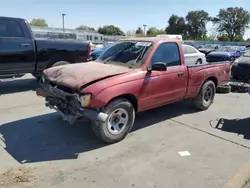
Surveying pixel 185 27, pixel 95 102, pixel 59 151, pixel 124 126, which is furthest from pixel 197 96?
pixel 185 27

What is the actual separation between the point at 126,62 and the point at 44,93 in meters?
1.68

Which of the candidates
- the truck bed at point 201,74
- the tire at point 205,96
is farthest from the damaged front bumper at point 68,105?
the tire at point 205,96

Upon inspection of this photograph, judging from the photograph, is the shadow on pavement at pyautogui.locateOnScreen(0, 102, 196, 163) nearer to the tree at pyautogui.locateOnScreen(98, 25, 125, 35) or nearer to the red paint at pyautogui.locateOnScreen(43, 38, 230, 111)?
the red paint at pyautogui.locateOnScreen(43, 38, 230, 111)

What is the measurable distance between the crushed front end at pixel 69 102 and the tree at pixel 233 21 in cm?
8618

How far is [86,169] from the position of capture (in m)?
3.58

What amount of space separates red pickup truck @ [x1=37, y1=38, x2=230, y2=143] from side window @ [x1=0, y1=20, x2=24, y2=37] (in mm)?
3421

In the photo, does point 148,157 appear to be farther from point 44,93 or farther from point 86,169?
point 44,93

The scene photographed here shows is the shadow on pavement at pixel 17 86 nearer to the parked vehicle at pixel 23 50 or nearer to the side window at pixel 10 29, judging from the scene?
the parked vehicle at pixel 23 50

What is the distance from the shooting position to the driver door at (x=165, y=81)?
4781 mm

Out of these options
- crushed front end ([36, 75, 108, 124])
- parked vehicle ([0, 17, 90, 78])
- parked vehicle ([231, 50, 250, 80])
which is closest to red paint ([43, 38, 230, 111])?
crushed front end ([36, 75, 108, 124])

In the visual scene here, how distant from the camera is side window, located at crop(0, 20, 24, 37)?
748 cm

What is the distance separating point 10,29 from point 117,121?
5.12 metres

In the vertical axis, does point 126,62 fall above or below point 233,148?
above

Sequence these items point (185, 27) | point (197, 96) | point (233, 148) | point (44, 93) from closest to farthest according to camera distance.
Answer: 1. point (233, 148)
2. point (44, 93)
3. point (197, 96)
4. point (185, 27)
